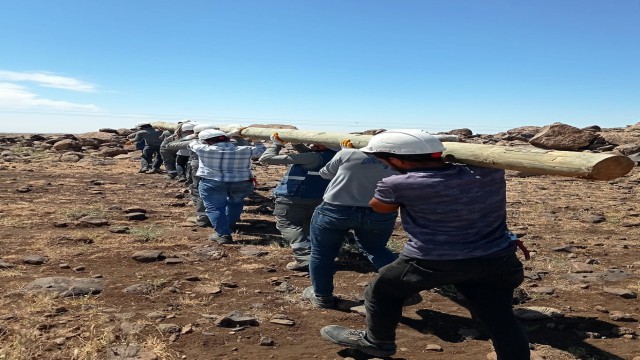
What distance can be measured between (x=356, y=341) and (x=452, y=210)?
59.7 inches

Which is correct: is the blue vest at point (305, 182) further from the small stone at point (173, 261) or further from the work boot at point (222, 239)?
the small stone at point (173, 261)

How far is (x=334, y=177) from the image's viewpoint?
612 cm

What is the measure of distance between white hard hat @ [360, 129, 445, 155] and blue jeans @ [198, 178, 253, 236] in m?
5.82

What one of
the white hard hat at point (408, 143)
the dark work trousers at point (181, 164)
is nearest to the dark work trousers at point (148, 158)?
the dark work trousers at point (181, 164)

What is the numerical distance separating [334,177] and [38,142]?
111ft

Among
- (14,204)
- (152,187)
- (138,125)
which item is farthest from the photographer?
(138,125)

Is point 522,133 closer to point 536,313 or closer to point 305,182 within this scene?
point 305,182

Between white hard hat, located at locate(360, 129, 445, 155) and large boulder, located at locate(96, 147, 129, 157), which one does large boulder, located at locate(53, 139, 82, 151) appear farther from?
white hard hat, located at locate(360, 129, 445, 155)

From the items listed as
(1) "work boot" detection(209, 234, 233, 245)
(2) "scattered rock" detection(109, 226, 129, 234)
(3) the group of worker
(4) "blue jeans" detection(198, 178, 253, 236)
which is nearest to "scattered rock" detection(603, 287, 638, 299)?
(3) the group of worker

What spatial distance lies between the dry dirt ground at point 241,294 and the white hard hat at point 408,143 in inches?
77.8

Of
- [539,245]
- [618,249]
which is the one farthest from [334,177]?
[618,249]

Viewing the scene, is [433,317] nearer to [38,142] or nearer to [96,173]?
[96,173]

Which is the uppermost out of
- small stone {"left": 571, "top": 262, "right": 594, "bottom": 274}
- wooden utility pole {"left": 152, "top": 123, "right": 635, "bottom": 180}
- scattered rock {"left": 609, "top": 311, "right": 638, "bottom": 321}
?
wooden utility pole {"left": 152, "top": 123, "right": 635, "bottom": 180}

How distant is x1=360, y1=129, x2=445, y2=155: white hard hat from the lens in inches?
157
